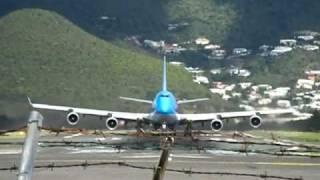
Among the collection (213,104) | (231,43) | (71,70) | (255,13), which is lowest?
(213,104)

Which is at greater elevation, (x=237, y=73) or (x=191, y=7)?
(x=191, y=7)

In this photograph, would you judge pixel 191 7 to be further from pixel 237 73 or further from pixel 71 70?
pixel 71 70

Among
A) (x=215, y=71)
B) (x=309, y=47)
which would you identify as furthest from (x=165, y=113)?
(x=309, y=47)

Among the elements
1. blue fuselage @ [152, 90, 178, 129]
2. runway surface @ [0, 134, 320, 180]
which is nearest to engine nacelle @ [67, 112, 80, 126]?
blue fuselage @ [152, 90, 178, 129]

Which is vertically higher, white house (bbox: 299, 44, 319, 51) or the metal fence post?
white house (bbox: 299, 44, 319, 51)

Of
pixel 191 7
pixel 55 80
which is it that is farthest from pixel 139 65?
pixel 191 7

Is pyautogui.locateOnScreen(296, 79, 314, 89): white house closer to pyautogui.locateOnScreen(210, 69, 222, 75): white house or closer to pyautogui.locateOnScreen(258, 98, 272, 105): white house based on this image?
pyautogui.locateOnScreen(210, 69, 222, 75): white house

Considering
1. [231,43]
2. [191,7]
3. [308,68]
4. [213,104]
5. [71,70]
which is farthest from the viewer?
[191,7]
